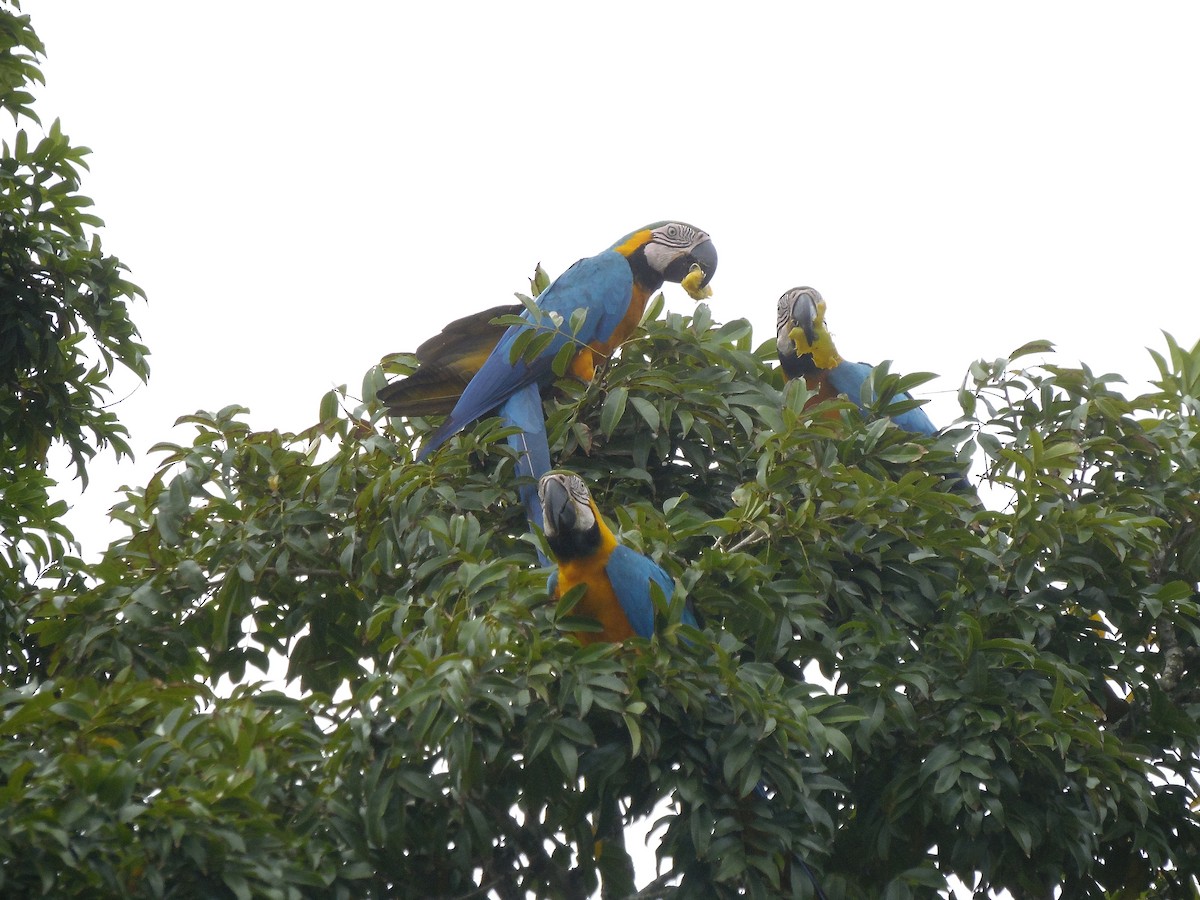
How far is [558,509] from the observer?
324cm

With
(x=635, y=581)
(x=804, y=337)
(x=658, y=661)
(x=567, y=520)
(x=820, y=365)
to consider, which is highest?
(x=804, y=337)

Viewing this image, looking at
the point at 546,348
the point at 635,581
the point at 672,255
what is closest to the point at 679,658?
the point at 635,581

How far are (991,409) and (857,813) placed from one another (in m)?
1.27

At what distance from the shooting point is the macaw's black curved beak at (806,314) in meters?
4.88

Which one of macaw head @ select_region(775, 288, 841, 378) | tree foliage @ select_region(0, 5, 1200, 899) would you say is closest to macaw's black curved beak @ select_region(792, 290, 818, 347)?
Result: macaw head @ select_region(775, 288, 841, 378)

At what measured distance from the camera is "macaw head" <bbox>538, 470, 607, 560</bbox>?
324 cm

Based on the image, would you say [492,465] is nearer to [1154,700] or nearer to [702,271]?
[702,271]

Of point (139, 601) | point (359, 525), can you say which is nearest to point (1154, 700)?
point (359, 525)

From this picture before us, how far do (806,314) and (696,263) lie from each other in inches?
24.5

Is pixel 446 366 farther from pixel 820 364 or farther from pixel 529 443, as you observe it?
pixel 820 364

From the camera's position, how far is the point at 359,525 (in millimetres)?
3438

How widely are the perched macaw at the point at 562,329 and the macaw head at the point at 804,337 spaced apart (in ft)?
1.51

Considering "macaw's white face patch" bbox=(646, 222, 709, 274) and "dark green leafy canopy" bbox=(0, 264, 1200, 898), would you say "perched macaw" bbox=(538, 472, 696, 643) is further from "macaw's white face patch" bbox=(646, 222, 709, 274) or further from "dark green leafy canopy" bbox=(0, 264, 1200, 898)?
"macaw's white face patch" bbox=(646, 222, 709, 274)

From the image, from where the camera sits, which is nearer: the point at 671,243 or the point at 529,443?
the point at 529,443
